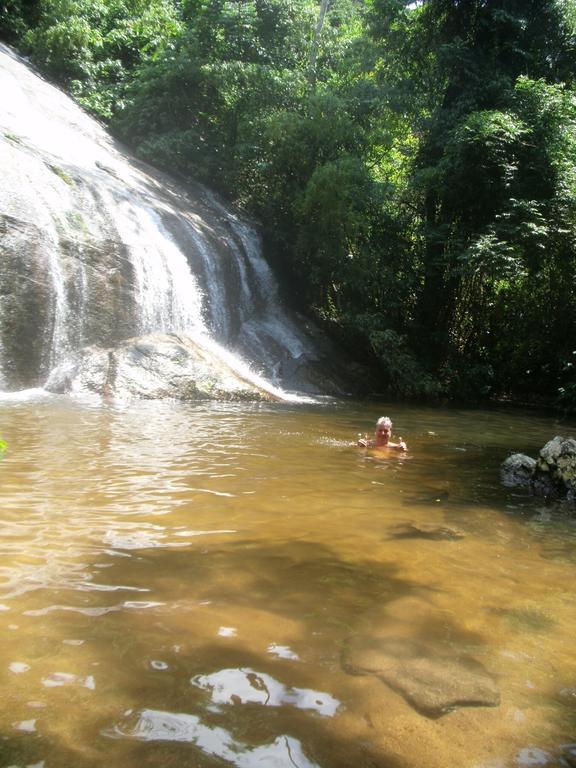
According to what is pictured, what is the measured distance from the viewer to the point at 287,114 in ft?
58.3

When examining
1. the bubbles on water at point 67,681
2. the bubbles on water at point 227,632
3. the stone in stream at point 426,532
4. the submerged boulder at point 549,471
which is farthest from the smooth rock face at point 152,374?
the bubbles on water at point 67,681

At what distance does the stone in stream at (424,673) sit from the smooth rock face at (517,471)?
443 centimetres

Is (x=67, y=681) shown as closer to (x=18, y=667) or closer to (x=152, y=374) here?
(x=18, y=667)

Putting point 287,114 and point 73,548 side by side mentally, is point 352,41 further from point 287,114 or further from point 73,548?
point 73,548

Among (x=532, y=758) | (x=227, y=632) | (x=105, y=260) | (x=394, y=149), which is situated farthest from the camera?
(x=394, y=149)

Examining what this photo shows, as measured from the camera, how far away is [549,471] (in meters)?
6.84

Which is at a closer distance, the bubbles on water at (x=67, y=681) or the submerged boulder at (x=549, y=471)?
the bubbles on water at (x=67, y=681)

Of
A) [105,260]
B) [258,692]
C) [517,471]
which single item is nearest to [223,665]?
[258,692]

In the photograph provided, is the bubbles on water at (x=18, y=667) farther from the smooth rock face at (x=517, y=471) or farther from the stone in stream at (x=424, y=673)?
the smooth rock face at (x=517, y=471)

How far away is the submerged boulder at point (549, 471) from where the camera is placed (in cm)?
659

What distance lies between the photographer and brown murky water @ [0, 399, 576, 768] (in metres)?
2.24

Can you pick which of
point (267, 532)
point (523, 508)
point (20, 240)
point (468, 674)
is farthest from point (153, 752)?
point (20, 240)

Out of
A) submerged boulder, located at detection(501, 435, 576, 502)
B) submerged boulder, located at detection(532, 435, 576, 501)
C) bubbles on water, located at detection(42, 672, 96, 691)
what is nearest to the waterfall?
submerged boulder, located at detection(501, 435, 576, 502)

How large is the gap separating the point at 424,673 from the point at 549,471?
4684mm
